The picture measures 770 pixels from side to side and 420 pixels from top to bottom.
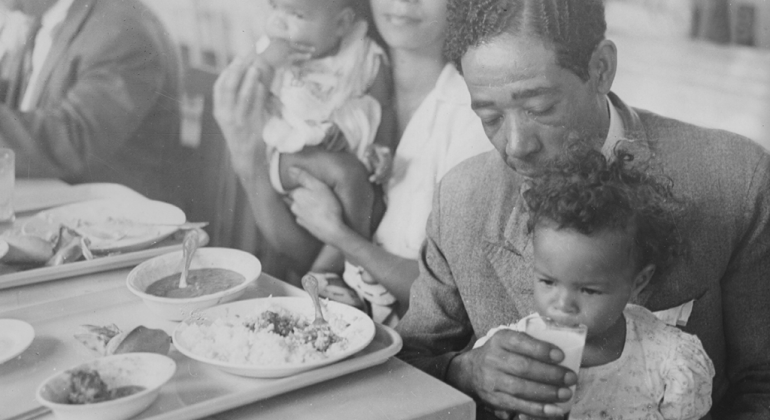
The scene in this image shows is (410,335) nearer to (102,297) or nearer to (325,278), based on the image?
(325,278)

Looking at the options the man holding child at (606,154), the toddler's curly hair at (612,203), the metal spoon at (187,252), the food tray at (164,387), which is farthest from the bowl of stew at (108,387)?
the toddler's curly hair at (612,203)

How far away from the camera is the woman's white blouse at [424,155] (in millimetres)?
1950

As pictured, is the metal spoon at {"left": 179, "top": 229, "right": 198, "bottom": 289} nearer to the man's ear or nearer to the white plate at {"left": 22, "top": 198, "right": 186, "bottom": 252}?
the white plate at {"left": 22, "top": 198, "right": 186, "bottom": 252}

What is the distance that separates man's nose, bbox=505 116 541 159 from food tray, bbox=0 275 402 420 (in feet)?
1.69

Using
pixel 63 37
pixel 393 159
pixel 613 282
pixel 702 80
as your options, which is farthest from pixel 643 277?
pixel 63 37

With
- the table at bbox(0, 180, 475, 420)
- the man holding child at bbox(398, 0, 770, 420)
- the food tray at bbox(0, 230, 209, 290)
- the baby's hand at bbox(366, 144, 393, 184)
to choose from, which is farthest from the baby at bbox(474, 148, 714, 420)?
the food tray at bbox(0, 230, 209, 290)

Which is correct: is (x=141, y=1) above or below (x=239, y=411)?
above

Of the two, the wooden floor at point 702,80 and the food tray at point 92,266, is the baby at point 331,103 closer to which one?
the food tray at point 92,266

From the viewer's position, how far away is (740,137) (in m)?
1.72

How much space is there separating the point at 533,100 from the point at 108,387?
1056 millimetres

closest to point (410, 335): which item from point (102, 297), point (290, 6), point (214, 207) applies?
point (214, 207)

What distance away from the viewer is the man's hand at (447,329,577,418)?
1.45 m

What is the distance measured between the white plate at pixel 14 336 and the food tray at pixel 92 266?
0.23m

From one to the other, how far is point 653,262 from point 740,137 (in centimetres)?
40
